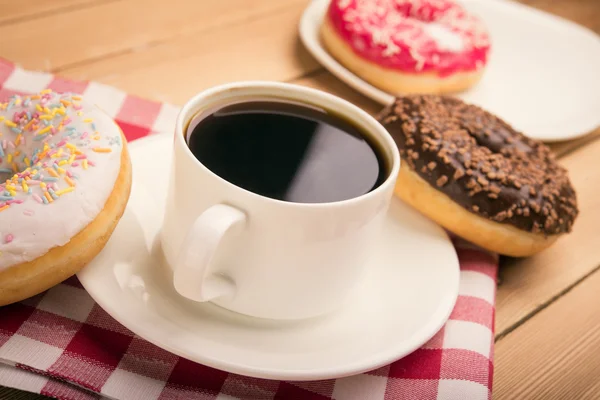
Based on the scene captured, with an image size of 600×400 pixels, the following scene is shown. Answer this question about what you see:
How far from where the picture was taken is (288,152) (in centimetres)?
65

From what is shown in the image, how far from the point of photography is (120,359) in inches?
24.9

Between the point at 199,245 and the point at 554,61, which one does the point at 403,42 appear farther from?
the point at 199,245

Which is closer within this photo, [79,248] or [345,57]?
[79,248]

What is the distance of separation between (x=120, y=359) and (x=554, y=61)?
1.22 meters

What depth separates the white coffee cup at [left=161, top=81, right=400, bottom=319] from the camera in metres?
0.54

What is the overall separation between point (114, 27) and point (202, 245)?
2.80ft

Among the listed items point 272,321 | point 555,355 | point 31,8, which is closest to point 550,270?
point 555,355

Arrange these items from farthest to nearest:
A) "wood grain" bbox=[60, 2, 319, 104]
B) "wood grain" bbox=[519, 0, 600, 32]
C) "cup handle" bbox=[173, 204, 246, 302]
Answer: "wood grain" bbox=[519, 0, 600, 32], "wood grain" bbox=[60, 2, 319, 104], "cup handle" bbox=[173, 204, 246, 302]

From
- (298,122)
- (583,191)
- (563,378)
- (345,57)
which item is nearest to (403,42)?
(345,57)

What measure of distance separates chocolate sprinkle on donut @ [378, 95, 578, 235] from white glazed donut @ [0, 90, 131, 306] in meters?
0.40

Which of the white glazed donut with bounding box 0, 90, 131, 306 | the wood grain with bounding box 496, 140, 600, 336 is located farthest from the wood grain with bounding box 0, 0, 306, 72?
the wood grain with bounding box 496, 140, 600, 336

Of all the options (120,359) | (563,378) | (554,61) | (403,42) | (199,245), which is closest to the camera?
(199,245)

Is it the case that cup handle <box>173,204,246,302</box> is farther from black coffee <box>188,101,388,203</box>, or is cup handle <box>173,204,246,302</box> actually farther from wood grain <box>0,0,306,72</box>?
wood grain <box>0,0,306,72</box>

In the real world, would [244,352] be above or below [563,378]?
above
